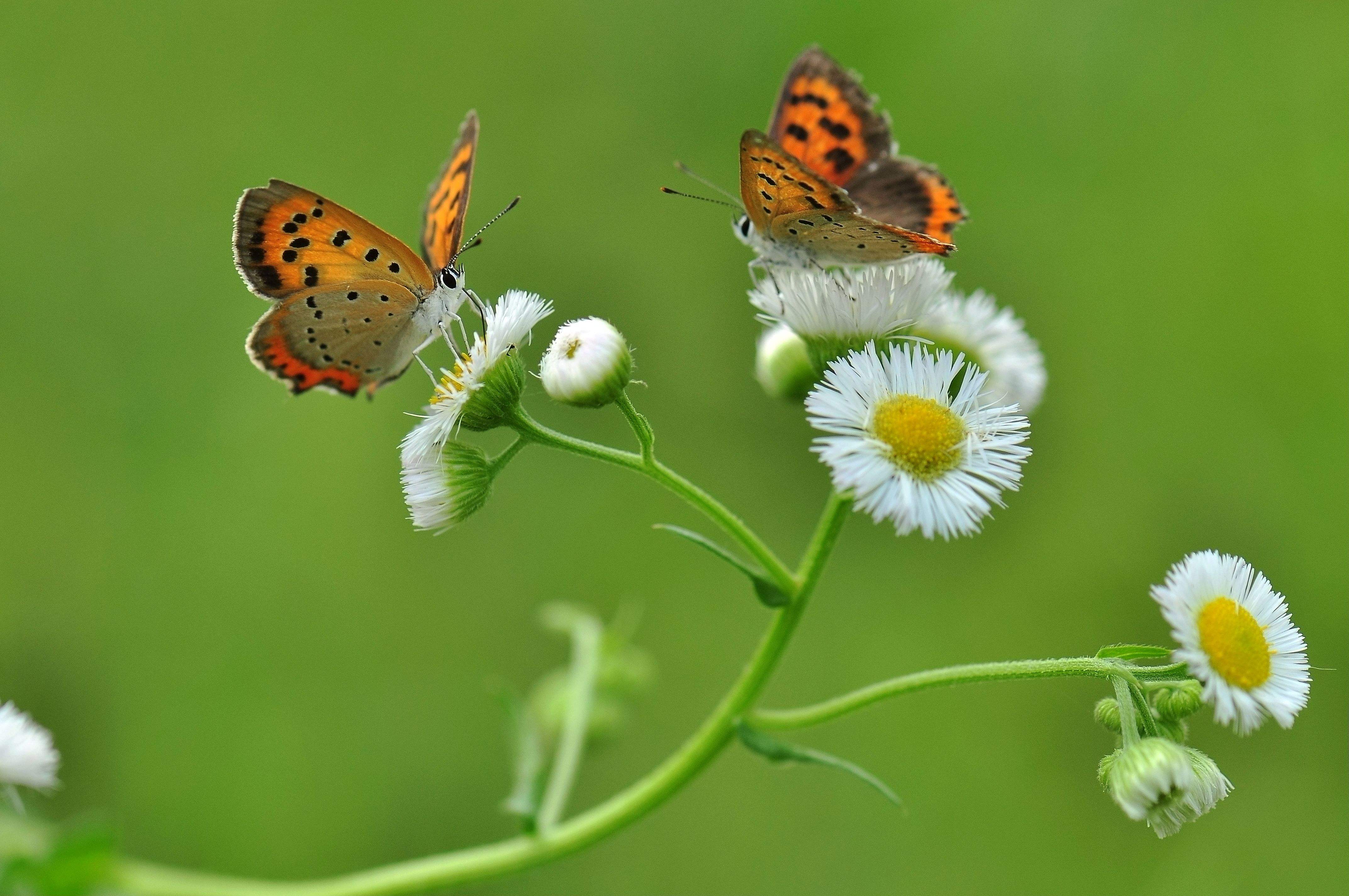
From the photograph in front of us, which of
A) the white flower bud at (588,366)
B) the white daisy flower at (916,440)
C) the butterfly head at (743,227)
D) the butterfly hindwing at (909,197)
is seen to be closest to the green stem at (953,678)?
the white daisy flower at (916,440)

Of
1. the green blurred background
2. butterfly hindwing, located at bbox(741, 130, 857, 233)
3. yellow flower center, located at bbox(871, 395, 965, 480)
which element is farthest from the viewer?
the green blurred background

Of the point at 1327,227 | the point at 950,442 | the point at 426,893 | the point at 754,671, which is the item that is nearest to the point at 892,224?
the point at 950,442

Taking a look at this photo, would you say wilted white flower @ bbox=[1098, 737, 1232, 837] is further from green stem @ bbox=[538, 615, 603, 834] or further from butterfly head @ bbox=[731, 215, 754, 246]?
butterfly head @ bbox=[731, 215, 754, 246]

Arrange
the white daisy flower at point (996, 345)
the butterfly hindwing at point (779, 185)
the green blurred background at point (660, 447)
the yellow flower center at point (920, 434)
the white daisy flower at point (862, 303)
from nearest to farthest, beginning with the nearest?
the yellow flower center at point (920, 434)
the butterfly hindwing at point (779, 185)
the white daisy flower at point (862, 303)
the white daisy flower at point (996, 345)
the green blurred background at point (660, 447)

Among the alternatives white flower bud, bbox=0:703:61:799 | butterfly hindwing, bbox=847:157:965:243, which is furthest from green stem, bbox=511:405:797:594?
white flower bud, bbox=0:703:61:799

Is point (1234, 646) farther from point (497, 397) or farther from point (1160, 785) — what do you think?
point (497, 397)

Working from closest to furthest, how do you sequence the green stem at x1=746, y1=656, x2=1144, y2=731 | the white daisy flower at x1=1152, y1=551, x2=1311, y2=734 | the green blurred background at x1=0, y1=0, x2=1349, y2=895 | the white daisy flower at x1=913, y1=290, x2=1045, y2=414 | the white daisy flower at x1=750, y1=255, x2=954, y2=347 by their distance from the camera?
the white daisy flower at x1=1152, y1=551, x2=1311, y2=734
the green stem at x1=746, y1=656, x2=1144, y2=731
the white daisy flower at x1=750, y1=255, x2=954, y2=347
the white daisy flower at x1=913, y1=290, x2=1045, y2=414
the green blurred background at x1=0, y1=0, x2=1349, y2=895

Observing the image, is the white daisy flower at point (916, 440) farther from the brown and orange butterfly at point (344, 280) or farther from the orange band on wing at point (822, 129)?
the brown and orange butterfly at point (344, 280)

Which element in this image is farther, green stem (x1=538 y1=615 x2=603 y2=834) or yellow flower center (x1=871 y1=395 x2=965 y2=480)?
green stem (x1=538 y1=615 x2=603 y2=834)
